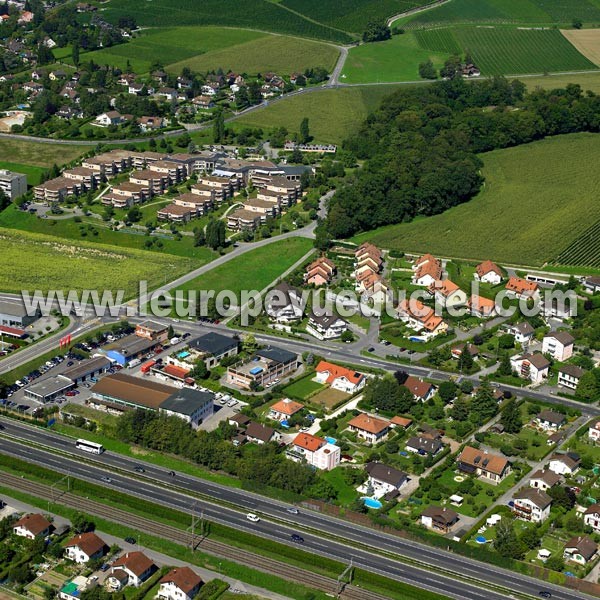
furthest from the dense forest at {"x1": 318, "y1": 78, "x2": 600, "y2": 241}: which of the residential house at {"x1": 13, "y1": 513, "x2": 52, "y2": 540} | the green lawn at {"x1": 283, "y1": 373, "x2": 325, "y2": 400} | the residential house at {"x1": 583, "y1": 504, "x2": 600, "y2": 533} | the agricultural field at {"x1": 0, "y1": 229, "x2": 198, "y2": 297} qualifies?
the residential house at {"x1": 13, "y1": 513, "x2": 52, "y2": 540}

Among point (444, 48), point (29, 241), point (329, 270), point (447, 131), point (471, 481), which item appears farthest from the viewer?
point (444, 48)

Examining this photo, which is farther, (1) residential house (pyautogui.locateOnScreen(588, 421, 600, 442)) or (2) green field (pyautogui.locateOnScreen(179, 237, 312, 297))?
(2) green field (pyautogui.locateOnScreen(179, 237, 312, 297))

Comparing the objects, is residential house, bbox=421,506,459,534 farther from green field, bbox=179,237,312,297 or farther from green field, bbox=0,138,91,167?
green field, bbox=0,138,91,167

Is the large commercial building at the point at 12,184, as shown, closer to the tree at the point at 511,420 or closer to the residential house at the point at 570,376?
the residential house at the point at 570,376

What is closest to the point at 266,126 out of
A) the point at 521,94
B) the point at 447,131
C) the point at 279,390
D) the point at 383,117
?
the point at 383,117

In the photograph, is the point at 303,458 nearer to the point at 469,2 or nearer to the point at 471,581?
the point at 471,581

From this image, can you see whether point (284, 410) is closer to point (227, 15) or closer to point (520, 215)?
point (520, 215)
